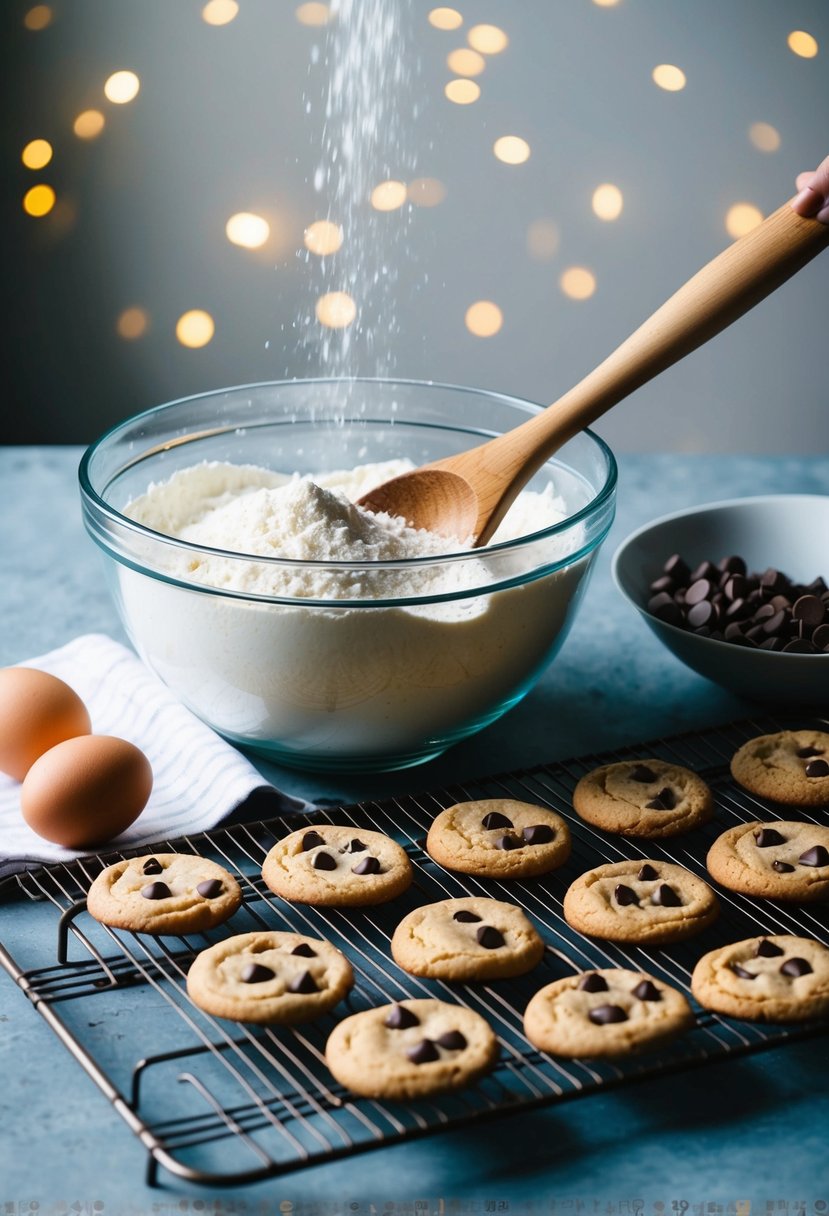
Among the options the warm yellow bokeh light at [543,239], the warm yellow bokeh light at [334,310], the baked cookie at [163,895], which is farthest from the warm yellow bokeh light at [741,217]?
the baked cookie at [163,895]

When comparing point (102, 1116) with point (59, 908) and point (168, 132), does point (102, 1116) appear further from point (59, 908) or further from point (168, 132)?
point (168, 132)

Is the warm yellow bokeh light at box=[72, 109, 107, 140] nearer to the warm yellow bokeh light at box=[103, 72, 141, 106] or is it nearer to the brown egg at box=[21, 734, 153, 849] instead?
the warm yellow bokeh light at box=[103, 72, 141, 106]

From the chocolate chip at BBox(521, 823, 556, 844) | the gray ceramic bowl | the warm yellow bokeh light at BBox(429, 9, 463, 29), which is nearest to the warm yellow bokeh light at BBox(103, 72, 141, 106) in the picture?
the warm yellow bokeh light at BBox(429, 9, 463, 29)

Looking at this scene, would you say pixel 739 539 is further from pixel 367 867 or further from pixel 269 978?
pixel 269 978

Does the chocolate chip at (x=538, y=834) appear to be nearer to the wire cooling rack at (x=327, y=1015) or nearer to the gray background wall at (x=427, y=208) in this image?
the wire cooling rack at (x=327, y=1015)

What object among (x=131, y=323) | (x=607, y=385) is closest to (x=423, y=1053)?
(x=607, y=385)
